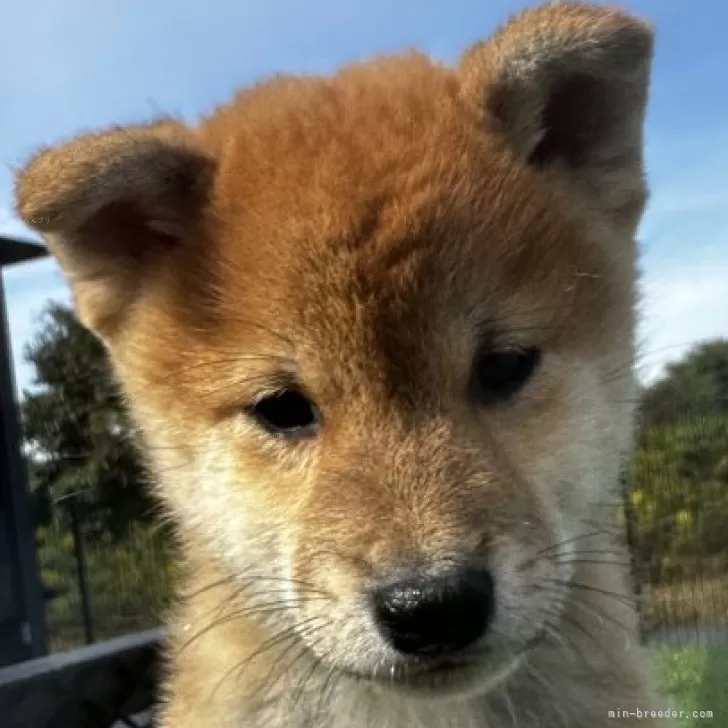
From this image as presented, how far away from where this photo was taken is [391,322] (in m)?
1.75

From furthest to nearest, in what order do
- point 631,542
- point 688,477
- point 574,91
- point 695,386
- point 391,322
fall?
point 688,477 < point 695,386 < point 631,542 < point 574,91 < point 391,322

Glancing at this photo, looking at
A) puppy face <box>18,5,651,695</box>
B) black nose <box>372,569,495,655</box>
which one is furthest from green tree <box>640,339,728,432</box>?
black nose <box>372,569,495,655</box>

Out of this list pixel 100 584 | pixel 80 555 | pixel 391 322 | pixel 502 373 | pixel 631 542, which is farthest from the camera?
pixel 80 555

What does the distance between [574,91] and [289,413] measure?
850mm

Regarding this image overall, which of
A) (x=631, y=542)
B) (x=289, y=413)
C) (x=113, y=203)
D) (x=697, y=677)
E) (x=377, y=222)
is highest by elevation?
(x=113, y=203)

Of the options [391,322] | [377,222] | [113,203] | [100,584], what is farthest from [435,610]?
[100,584]

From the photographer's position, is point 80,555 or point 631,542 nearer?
point 631,542

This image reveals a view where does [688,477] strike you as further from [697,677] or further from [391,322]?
[391,322]

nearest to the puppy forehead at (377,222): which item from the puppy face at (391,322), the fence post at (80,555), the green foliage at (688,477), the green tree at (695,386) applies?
the puppy face at (391,322)

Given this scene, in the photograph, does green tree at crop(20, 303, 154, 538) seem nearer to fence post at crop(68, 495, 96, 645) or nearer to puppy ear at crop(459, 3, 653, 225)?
fence post at crop(68, 495, 96, 645)

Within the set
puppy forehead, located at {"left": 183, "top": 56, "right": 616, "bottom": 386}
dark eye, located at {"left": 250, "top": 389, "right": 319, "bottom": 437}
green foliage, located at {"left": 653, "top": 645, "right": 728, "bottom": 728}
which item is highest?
puppy forehead, located at {"left": 183, "top": 56, "right": 616, "bottom": 386}

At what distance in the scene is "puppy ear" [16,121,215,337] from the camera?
5.98ft

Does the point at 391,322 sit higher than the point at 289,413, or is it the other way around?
the point at 391,322

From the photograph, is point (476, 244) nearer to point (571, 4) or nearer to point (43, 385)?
point (571, 4)
